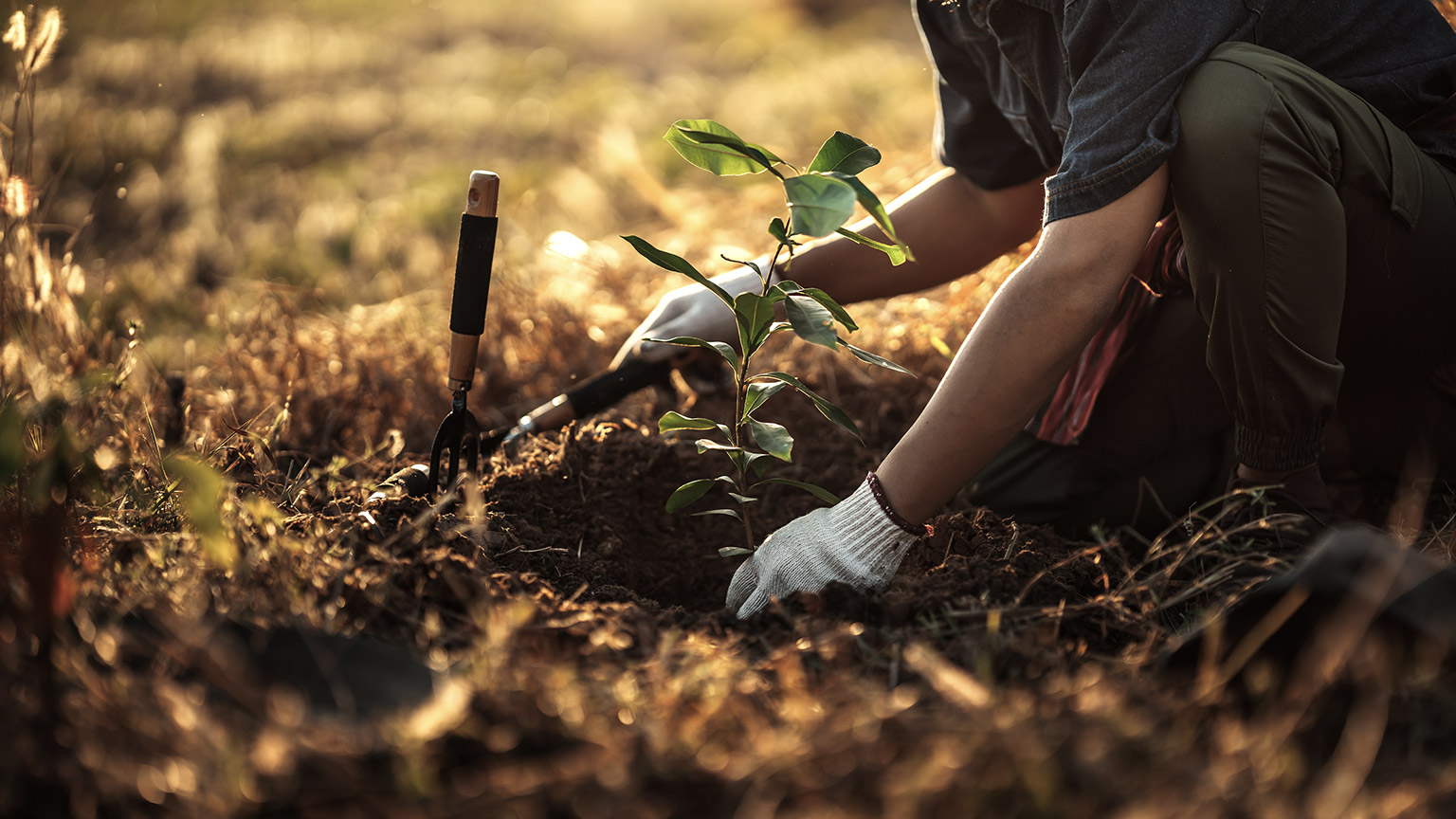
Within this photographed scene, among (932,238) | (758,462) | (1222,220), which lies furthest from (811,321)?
(932,238)

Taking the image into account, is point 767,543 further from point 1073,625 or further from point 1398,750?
point 1398,750

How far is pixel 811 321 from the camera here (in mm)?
1166

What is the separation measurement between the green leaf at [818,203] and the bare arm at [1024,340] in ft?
0.97

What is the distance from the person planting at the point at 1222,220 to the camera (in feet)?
4.01

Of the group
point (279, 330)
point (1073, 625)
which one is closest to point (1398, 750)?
point (1073, 625)

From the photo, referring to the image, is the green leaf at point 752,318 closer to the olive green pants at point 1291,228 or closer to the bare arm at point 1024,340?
the bare arm at point 1024,340

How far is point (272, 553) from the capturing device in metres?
1.11

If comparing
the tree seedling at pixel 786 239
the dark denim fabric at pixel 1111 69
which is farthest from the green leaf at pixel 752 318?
the dark denim fabric at pixel 1111 69

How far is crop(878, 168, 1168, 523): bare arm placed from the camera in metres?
1.21

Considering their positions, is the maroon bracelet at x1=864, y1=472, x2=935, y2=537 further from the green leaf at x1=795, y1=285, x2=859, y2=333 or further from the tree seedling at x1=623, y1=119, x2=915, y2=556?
the green leaf at x1=795, y1=285, x2=859, y2=333

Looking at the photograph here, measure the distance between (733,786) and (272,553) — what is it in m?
0.61

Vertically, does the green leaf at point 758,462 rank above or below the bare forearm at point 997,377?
below

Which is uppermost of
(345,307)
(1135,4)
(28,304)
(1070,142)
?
(1135,4)

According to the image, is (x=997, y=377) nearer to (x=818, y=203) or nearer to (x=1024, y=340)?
(x=1024, y=340)
